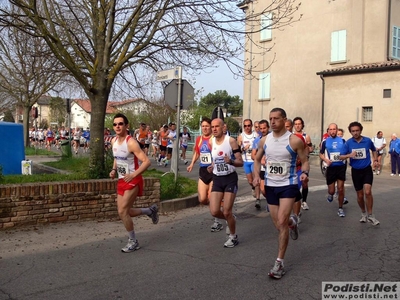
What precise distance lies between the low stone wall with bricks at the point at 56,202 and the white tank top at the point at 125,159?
1997 millimetres

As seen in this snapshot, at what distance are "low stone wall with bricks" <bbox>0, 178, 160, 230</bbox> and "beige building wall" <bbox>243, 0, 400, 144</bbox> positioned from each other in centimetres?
1695

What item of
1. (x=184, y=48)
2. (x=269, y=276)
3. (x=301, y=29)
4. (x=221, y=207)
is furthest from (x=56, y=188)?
(x=301, y=29)

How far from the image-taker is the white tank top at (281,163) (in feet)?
17.0

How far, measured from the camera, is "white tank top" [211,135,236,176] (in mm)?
6469

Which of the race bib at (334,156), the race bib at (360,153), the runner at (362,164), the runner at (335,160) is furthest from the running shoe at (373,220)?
the race bib at (334,156)

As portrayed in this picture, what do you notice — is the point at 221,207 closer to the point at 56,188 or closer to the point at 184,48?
Answer: the point at 56,188

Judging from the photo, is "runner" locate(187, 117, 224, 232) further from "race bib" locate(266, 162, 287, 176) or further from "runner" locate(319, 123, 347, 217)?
"runner" locate(319, 123, 347, 217)

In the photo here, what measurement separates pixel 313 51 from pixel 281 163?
961 inches

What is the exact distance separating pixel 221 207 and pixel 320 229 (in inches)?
74.1

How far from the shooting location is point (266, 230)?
736 cm

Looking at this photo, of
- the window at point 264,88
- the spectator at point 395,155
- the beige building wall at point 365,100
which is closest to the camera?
the spectator at point 395,155
